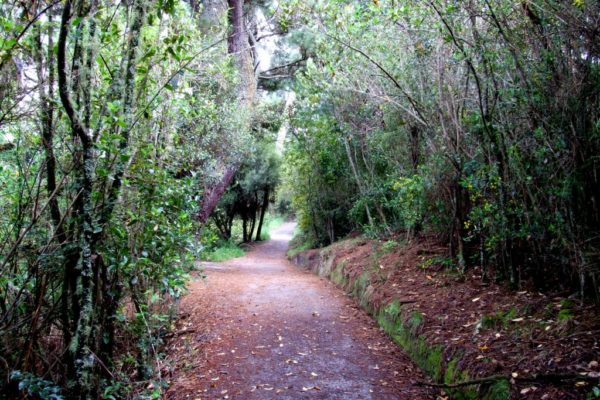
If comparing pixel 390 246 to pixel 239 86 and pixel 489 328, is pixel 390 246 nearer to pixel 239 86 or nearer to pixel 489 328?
pixel 489 328

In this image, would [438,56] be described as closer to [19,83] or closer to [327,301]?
[327,301]

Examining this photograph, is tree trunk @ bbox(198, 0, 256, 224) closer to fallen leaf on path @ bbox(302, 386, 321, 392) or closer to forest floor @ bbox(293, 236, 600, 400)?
forest floor @ bbox(293, 236, 600, 400)

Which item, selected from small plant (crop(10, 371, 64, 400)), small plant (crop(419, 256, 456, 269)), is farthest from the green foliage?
small plant (crop(10, 371, 64, 400))

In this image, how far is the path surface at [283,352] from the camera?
13.8ft

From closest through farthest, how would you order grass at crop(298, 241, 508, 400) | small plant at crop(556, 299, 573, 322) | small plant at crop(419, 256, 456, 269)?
grass at crop(298, 241, 508, 400), small plant at crop(556, 299, 573, 322), small plant at crop(419, 256, 456, 269)

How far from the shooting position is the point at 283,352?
16.9 feet

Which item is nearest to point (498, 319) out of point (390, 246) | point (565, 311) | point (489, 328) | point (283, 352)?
point (489, 328)

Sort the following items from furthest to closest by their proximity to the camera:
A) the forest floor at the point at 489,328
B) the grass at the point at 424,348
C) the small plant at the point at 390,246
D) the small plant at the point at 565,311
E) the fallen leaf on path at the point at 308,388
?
the small plant at the point at 390,246
the fallen leaf on path at the point at 308,388
the small plant at the point at 565,311
the grass at the point at 424,348
the forest floor at the point at 489,328

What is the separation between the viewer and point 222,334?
5922 millimetres

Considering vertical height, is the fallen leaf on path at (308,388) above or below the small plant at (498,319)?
below

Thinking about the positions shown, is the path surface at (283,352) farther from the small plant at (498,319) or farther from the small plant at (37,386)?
the small plant at (37,386)

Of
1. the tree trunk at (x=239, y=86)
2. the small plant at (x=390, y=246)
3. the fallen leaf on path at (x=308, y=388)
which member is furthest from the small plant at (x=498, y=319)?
the tree trunk at (x=239, y=86)

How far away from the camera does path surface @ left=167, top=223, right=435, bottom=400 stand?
421 centimetres

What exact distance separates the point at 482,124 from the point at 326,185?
9318 millimetres
